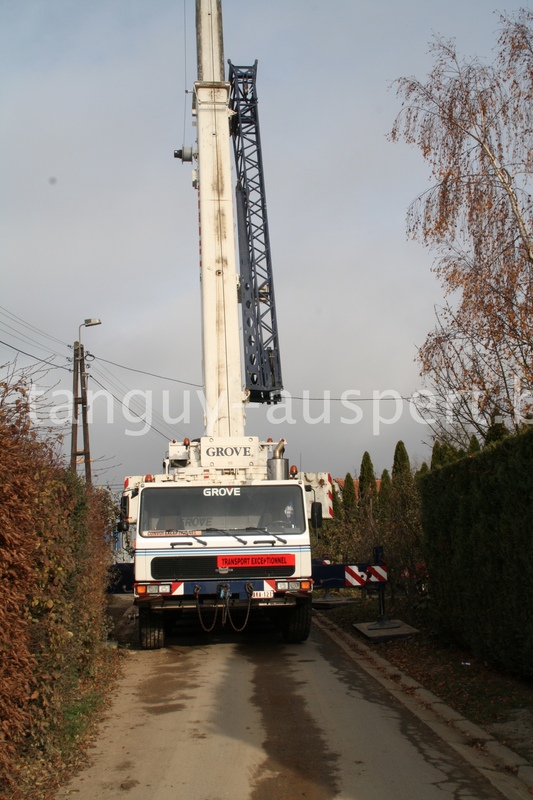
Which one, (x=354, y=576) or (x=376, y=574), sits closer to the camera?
(x=376, y=574)

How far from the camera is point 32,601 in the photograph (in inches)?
213

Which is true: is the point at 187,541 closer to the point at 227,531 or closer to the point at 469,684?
the point at 227,531

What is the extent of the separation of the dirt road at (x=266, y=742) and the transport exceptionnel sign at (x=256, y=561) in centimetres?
147

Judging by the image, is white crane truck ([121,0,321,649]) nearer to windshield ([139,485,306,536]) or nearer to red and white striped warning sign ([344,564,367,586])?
windshield ([139,485,306,536])

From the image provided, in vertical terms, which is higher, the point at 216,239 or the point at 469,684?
the point at 216,239

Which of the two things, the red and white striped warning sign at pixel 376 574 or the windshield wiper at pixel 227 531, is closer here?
the windshield wiper at pixel 227 531

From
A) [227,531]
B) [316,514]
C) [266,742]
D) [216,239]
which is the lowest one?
[266,742]

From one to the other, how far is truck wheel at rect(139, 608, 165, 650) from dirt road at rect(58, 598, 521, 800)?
137cm

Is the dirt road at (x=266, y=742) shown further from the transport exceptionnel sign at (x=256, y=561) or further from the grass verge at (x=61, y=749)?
the transport exceptionnel sign at (x=256, y=561)

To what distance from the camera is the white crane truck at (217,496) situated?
36.9 feet

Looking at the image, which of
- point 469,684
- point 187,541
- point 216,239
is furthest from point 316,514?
point 216,239

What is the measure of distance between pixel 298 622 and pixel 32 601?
7278 millimetres

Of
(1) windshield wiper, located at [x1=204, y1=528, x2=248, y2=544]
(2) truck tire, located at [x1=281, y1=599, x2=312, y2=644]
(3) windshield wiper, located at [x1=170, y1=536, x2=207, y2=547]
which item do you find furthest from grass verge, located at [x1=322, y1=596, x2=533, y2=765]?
(3) windshield wiper, located at [x1=170, y1=536, x2=207, y2=547]

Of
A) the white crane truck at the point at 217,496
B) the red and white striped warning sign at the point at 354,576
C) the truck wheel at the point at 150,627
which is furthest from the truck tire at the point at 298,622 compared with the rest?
the truck wheel at the point at 150,627
